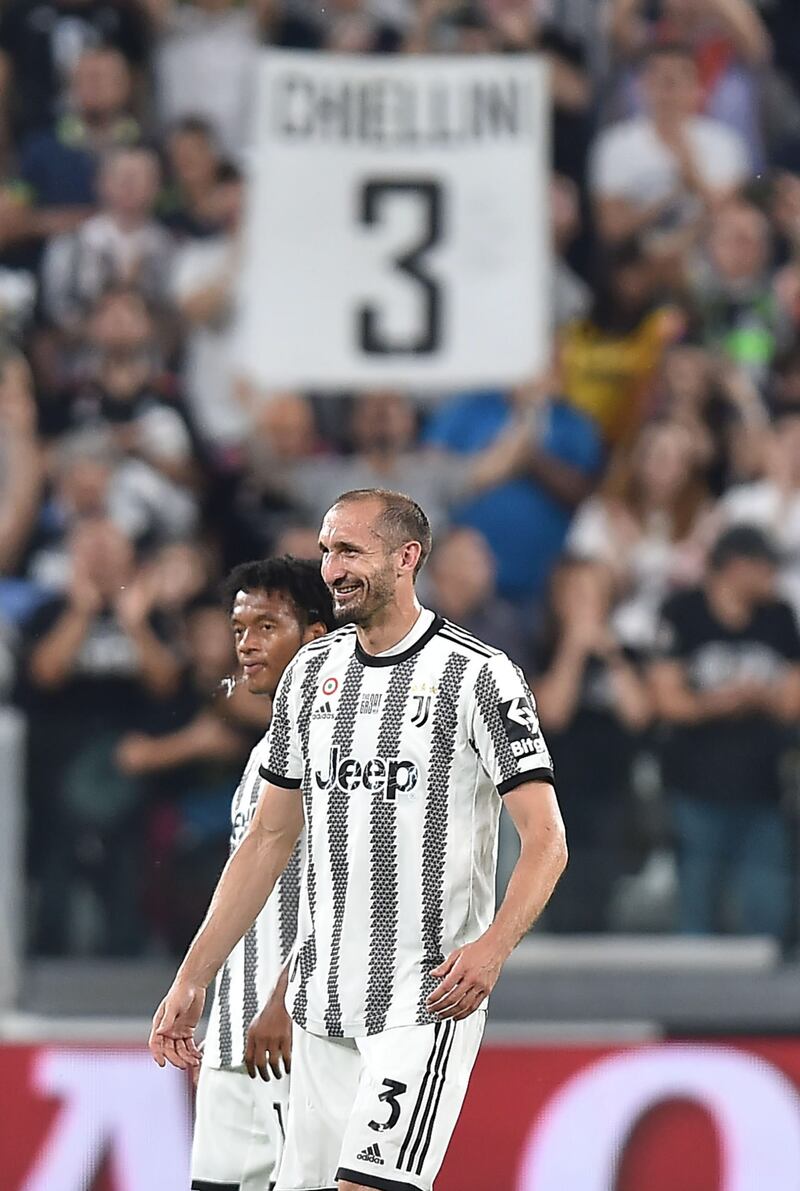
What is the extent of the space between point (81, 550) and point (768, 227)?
341 cm

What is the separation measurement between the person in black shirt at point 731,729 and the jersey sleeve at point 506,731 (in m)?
3.31

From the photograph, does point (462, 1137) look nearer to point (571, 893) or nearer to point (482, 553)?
point (571, 893)

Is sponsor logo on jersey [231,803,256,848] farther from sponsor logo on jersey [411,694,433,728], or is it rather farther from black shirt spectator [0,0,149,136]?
black shirt spectator [0,0,149,136]

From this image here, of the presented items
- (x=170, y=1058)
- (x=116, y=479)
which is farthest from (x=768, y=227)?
(x=170, y=1058)

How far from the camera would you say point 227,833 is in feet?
22.5

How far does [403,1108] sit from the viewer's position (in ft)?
11.6

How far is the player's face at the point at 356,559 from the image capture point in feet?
11.8

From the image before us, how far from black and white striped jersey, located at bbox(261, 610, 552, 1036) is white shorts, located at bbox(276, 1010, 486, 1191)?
54 millimetres

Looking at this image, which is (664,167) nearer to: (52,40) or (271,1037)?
(52,40)

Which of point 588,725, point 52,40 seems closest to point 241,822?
point 588,725

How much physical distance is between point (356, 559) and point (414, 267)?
4817 mm

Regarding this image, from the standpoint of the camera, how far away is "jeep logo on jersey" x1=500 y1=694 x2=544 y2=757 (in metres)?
3.54

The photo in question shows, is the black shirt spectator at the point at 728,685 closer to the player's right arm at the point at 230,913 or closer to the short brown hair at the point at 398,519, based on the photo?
the player's right arm at the point at 230,913

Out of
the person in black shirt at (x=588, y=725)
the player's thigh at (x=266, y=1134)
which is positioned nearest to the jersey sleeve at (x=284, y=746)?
the player's thigh at (x=266, y=1134)
